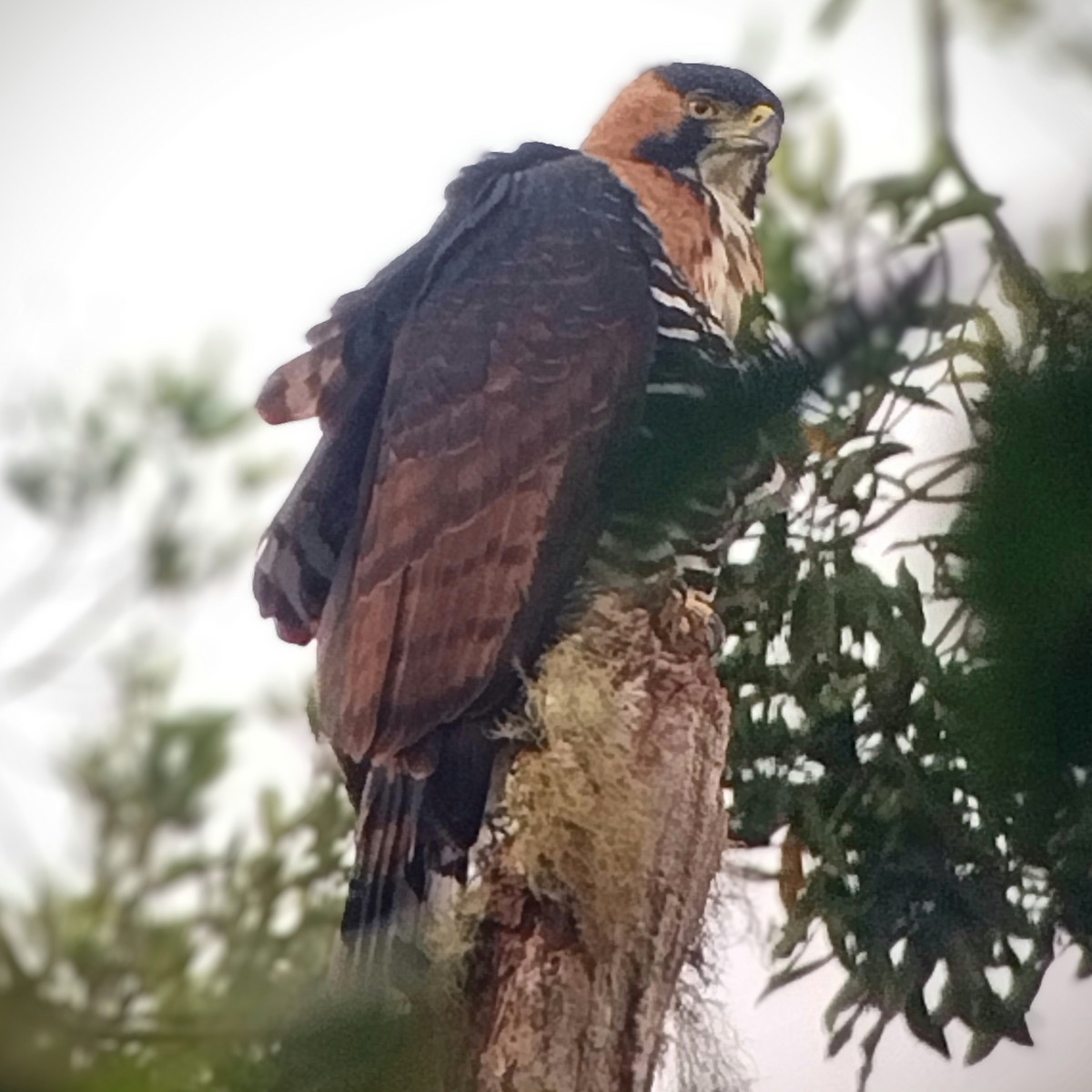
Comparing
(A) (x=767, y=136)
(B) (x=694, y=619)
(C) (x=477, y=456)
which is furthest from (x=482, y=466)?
(A) (x=767, y=136)

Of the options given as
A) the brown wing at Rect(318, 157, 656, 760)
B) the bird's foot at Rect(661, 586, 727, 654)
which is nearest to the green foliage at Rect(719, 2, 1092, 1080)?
the bird's foot at Rect(661, 586, 727, 654)

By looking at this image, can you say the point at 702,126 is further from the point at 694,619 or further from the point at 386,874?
the point at 386,874

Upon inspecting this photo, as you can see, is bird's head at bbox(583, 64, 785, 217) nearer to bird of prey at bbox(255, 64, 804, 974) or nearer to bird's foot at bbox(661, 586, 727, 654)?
bird of prey at bbox(255, 64, 804, 974)

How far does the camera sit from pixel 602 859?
81 cm

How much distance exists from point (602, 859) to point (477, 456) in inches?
10.1

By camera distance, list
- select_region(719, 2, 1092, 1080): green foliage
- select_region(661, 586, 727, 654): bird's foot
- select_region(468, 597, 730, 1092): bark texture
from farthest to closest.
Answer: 1. select_region(661, 586, 727, 654): bird's foot
2. select_region(468, 597, 730, 1092): bark texture
3. select_region(719, 2, 1092, 1080): green foliage

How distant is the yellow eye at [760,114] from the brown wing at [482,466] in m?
0.13

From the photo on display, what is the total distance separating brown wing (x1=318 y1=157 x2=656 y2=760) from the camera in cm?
85

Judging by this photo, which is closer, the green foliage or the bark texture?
the green foliage

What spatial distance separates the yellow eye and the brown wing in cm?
13

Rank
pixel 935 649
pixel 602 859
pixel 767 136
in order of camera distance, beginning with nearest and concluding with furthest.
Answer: pixel 935 649
pixel 602 859
pixel 767 136

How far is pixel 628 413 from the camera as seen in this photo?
83 cm

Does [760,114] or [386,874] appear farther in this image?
[760,114]

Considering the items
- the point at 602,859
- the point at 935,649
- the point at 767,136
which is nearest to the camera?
the point at 935,649
